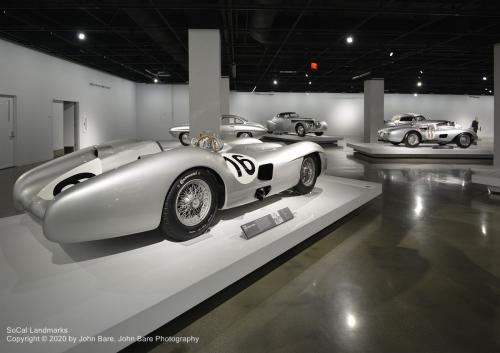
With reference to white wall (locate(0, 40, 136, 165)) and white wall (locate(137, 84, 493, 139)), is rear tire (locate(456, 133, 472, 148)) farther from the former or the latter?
white wall (locate(0, 40, 136, 165))

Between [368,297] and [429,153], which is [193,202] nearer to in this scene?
[368,297]

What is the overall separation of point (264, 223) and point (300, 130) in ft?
48.0

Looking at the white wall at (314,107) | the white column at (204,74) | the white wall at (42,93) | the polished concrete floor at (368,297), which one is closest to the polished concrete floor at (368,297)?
the polished concrete floor at (368,297)

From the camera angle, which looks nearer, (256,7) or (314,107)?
(256,7)

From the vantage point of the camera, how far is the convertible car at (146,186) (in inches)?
89.2

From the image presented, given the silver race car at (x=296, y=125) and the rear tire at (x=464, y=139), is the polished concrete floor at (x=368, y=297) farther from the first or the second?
the silver race car at (x=296, y=125)

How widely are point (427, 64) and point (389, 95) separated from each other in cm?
1082

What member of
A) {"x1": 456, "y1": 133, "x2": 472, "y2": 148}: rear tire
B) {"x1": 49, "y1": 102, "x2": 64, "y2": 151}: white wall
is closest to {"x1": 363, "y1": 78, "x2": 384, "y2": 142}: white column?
{"x1": 456, "y1": 133, "x2": 472, "y2": 148}: rear tire

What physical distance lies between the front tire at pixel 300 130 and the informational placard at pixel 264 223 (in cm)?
1412

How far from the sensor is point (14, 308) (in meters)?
1.83

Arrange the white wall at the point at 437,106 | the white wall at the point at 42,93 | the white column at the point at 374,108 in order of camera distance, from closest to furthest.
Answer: the white wall at the point at 42,93 → the white column at the point at 374,108 → the white wall at the point at 437,106

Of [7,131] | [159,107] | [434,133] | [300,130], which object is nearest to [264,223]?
[7,131]

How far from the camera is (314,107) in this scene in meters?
23.4

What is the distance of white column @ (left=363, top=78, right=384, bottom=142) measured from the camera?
16.1 m
